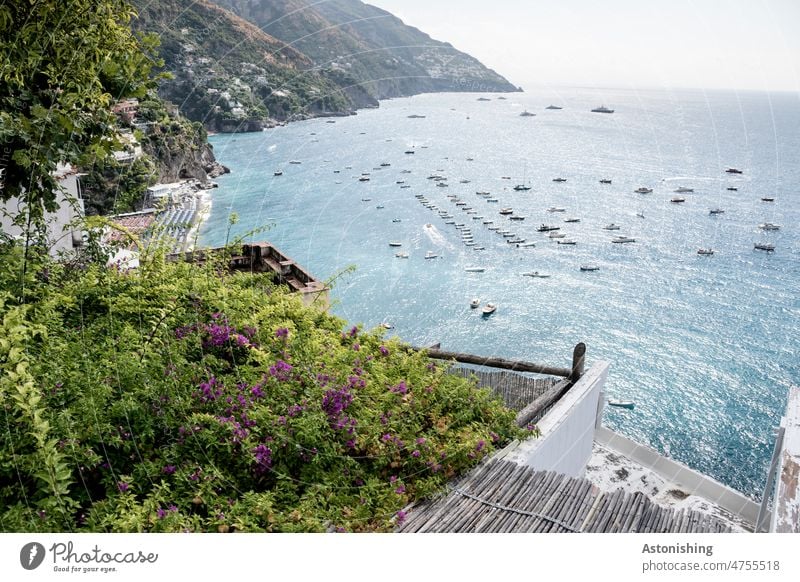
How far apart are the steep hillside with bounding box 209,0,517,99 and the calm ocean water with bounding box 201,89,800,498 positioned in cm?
43

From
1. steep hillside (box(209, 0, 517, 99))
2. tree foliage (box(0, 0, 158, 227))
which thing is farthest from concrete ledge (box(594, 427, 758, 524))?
tree foliage (box(0, 0, 158, 227))

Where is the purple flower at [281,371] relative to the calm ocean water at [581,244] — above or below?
above

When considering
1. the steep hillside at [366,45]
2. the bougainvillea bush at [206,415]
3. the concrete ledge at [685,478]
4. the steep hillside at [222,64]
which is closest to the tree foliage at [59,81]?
the bougainvillea bush at [206,415]

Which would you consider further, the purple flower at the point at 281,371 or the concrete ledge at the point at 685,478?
the concrete ledge at the point at 685,478

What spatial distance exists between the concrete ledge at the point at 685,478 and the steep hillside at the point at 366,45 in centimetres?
265

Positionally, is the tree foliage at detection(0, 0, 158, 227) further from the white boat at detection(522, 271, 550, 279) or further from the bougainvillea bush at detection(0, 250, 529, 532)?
the white boat at detection(522, 271, 550, 279)

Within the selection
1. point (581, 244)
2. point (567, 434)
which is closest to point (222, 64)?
point (567, 434)

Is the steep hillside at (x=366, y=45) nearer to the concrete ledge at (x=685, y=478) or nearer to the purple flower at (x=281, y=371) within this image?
the purple flower at (x=281, y=371)

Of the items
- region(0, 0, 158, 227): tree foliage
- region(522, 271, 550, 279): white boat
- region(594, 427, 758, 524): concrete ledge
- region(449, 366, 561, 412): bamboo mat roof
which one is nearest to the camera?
region(0, 0, 158, 227): tree foliage

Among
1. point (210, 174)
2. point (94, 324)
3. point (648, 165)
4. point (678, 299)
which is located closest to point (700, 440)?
point (678, 299)

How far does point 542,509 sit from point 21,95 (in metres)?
1.90

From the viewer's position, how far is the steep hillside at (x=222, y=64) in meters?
3.29

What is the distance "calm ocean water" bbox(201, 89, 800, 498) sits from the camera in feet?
20.0

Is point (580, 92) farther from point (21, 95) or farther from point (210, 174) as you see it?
point (210, 174)
